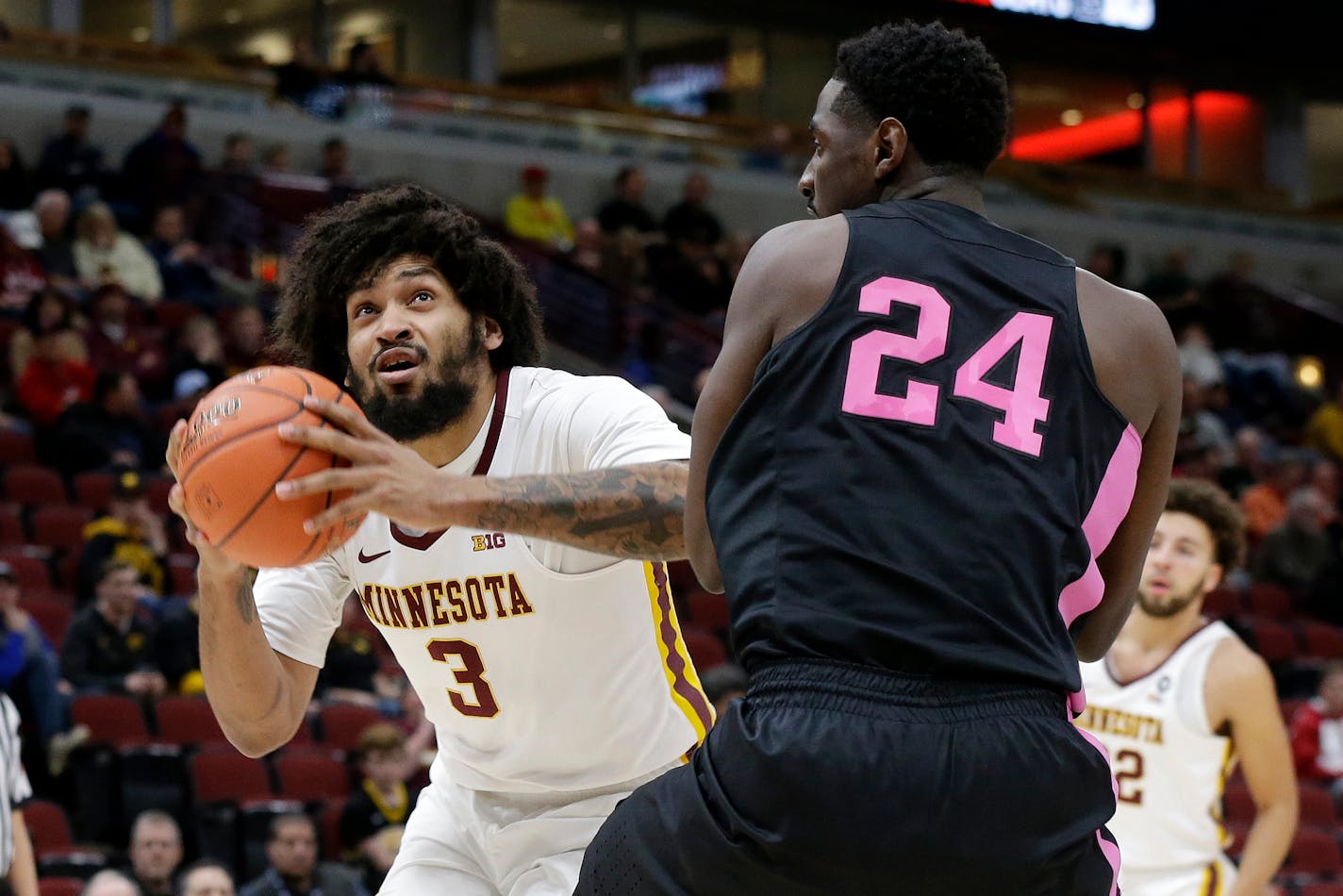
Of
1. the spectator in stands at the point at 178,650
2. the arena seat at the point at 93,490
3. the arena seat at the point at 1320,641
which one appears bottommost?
the arena seat at the point at 1320,641

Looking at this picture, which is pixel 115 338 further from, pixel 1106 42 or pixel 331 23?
pixel 1106 42

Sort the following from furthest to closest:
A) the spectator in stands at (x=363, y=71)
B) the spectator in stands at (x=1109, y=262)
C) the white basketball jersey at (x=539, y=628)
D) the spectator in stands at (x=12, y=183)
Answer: the spectator in stands at (x=1109, y=262) → the spectator in stands at (x=363, y=71) → the spectator in stands at (x=12, y=183) → the white basketball jersey at (x=539, y=628)

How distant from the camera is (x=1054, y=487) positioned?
8.71ft

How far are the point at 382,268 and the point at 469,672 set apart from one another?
91 centimetres

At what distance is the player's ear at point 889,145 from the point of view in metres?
2.79

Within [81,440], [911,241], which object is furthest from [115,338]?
[911,241]

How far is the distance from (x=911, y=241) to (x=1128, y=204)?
65.1 feet

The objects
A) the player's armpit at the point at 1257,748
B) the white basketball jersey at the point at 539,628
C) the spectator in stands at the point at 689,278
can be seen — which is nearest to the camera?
the white basketball jersey at the point at 539,628

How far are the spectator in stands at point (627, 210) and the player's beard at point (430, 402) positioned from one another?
12.7 m

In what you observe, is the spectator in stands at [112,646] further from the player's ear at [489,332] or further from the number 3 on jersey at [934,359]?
the number 3 on jersey at [934,359]

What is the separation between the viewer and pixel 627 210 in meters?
16.9

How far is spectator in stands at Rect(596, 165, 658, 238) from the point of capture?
1678cm

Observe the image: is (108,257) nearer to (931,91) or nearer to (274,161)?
(274,161)

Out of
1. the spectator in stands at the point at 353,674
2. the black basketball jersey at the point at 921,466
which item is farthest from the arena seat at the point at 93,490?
the black basketball jersey at the point at 921,466
